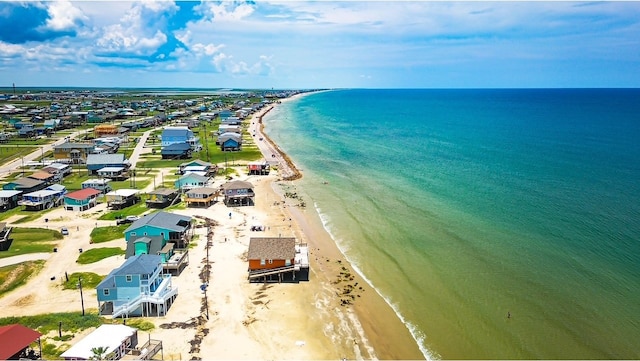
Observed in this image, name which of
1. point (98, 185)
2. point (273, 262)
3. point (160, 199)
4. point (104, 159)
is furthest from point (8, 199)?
point (273, 262)

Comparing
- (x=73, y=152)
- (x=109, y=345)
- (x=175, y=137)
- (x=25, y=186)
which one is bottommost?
(x=109, y=345)

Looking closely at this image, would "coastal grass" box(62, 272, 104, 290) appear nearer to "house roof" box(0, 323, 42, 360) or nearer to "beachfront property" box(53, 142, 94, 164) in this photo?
"house roof" box(0, 323, 42, 360)

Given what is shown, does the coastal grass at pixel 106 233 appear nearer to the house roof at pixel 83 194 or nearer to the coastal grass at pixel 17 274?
the coastal grass at pixel 17 274

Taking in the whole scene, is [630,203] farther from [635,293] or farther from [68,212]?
[68,212]

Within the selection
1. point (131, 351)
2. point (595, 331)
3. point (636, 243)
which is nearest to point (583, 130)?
point (636, 243)

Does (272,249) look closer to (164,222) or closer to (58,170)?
(164,222)

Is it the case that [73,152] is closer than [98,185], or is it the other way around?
[98,185]

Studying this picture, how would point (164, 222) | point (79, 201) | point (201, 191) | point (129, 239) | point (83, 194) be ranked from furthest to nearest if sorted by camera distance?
point (201, 191) → point (83, 194) → point (79, 201) → point (164, 222) → point (129, 239)
